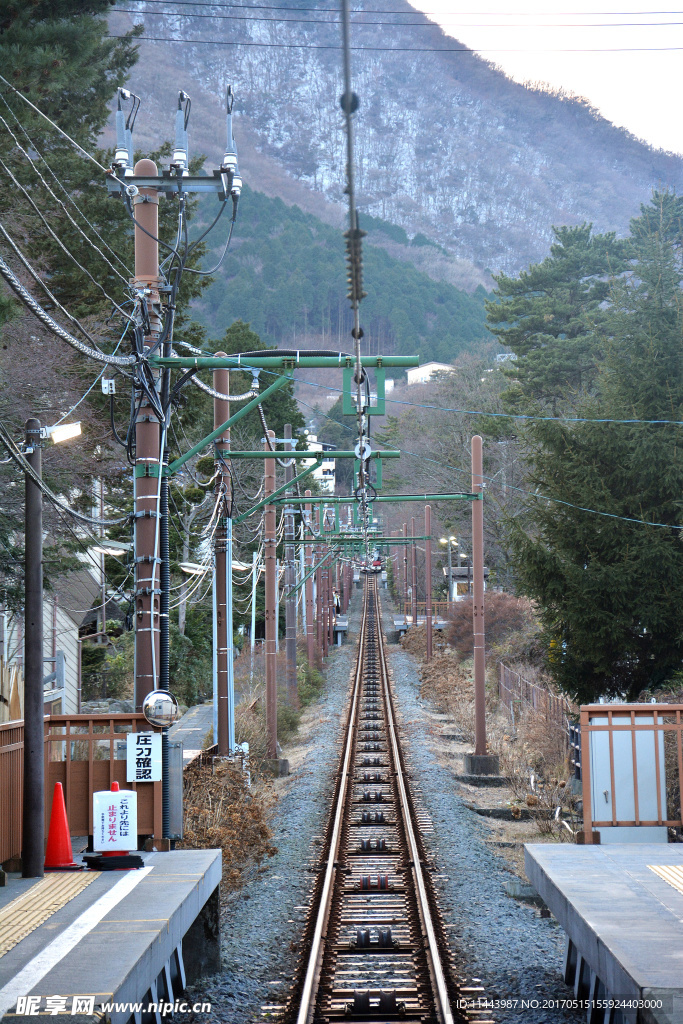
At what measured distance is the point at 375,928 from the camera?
9953mm

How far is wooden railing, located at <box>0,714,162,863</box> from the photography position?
27.7 feet

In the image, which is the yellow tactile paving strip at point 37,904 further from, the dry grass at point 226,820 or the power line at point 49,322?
the power line at point 49,322

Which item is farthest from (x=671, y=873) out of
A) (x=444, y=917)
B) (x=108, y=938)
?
(x=108, y=938)

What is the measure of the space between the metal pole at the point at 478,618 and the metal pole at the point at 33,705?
12584 mm

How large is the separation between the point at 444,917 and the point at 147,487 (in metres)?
5.37

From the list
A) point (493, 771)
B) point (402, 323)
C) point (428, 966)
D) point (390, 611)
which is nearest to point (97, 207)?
point (493, 771)

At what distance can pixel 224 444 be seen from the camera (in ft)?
52.5

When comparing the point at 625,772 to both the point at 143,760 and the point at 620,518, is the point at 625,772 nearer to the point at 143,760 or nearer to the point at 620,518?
the point at 143,760

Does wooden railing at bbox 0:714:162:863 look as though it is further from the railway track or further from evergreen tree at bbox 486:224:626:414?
evergreen tree at bbox 486:224:626:414

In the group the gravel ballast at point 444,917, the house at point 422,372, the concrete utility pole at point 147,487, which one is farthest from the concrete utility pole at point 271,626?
the house at point 422,372

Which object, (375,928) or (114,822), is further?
(375,928)

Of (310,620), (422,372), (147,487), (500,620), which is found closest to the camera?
(147,487)

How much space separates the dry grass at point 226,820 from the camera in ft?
39.3

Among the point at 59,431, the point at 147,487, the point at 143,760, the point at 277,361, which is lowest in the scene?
the point at 143,760
